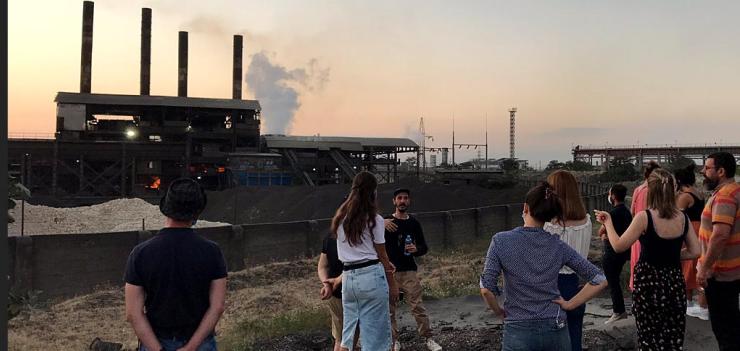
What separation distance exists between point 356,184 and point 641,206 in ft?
9.49

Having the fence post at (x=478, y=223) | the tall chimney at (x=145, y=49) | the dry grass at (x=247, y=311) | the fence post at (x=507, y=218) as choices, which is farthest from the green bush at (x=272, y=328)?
the tall chimney at (x=145, y=49)

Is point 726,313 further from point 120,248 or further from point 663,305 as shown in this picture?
point 120,248

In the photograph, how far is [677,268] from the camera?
4336mm

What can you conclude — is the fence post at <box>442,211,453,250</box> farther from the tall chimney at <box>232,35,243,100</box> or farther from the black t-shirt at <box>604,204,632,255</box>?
the tall chimney at <box>232,35,243,100</box>

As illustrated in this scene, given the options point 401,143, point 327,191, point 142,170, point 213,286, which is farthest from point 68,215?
point 401,143

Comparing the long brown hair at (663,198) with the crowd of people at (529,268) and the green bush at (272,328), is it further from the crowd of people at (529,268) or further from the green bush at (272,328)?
the green bush at (272,328)

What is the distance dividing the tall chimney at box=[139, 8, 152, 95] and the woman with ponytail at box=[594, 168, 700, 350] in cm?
6245

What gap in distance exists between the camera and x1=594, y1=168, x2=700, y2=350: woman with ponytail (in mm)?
4230

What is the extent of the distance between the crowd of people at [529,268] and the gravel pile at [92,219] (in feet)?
65.6

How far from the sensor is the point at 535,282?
123 inches

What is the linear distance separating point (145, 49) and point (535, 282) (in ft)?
209

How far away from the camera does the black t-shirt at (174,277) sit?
2791 millimetres

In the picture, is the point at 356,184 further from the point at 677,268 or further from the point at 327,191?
the point at 327,191

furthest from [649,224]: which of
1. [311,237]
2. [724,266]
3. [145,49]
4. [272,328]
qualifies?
[145,49]
